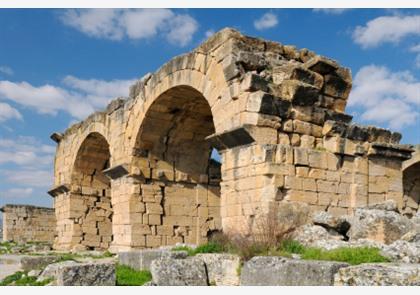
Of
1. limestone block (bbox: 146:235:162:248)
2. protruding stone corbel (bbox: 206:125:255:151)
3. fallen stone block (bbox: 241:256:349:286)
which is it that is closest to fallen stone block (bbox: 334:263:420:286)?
fallen stone block (bbox: 241:256:349:286)

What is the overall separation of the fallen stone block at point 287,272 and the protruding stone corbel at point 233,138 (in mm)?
2957

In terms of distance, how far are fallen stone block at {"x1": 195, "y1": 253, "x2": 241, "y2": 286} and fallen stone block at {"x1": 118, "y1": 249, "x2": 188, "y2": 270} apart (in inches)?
30.4

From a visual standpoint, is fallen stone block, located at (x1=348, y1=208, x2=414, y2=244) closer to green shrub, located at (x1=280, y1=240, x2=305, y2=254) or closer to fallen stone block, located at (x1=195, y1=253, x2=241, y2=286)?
green shrub, located at (x1=280, y1=240, x2=305, y2=254)

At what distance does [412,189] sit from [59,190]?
12.8m

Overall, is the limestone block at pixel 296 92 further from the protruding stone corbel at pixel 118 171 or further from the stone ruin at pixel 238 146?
the protruding stone corbel at pixel 118 171

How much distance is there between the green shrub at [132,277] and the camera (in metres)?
7.25

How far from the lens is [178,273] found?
6594mm

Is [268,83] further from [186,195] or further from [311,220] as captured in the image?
[186,195]

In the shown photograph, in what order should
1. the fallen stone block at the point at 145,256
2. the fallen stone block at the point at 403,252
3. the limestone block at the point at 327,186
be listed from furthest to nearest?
the limestone block at the point at 327,186 → the fallen stone block at the point at 145,256 → the fallen stone block at the point at 403,252

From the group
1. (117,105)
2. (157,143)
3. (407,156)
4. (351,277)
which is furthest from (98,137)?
(351,277)

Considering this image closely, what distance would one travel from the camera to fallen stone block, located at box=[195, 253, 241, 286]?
254 inches

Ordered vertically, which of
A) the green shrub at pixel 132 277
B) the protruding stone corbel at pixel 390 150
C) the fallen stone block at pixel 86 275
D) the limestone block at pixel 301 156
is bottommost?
the green shrub at pixel 132 277

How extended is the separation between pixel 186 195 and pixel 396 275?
964cm

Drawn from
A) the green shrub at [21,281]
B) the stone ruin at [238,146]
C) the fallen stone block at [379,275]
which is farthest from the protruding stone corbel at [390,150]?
the green shrub at [21,281]
